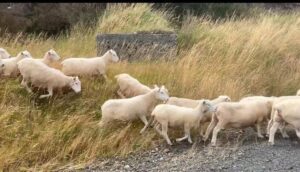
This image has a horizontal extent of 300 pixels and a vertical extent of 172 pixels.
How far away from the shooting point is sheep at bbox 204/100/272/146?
7496 mm

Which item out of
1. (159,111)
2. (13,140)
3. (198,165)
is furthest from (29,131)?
(198,165)

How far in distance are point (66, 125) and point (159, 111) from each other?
1.23 m

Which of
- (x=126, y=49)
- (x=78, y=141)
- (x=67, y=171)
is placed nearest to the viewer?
(x=67, y=171)

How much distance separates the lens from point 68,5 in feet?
55.2

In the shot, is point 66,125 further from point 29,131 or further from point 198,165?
point 198,165

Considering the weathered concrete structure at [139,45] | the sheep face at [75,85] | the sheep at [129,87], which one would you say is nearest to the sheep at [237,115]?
the sheep at [129,87]

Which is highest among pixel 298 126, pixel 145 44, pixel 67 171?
pixel 145 44

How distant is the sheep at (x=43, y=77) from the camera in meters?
7.88

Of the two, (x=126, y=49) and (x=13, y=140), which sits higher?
(x=126, y=49)

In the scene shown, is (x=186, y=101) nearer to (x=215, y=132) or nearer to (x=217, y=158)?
(x=215, y=132)

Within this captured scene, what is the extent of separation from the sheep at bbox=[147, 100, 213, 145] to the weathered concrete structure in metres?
3.43

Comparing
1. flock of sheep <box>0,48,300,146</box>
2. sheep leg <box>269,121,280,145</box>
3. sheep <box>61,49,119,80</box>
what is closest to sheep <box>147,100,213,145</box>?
flock of sheep <box>0,48,300,146</box>

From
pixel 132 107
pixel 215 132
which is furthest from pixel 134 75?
pixel 215 132

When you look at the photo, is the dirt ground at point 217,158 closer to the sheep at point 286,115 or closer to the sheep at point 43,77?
the sheep at point 286,115
